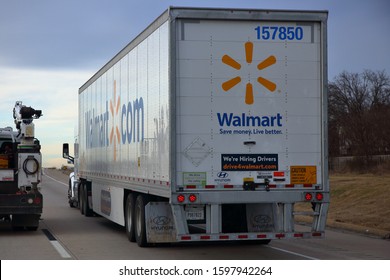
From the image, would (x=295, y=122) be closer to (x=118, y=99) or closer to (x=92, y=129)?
(x=118, y=99)

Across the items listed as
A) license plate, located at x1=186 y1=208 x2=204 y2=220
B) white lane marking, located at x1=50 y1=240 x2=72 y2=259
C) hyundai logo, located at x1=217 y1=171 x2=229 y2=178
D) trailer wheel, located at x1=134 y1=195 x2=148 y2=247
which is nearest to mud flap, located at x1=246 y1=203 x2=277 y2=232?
hyundai logo, located at x1=217 y1=171 x2=229 y2=178

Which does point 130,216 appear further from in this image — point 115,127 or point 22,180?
point 22,180

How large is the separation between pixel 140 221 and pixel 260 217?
2725 mm

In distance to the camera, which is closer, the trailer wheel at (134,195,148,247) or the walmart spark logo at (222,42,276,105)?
the walmart spark logo at (222,42,276,105)

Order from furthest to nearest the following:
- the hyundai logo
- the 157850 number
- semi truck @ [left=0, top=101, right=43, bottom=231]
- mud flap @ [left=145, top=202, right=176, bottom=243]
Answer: semi truck @ [left=0, top=101, right=43, bottom=231]
mud flap @ [left=145, top=202, right=176, bottom=243]
the 157850 number
the hyundai logo

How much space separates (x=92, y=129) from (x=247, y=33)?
10.6 meters

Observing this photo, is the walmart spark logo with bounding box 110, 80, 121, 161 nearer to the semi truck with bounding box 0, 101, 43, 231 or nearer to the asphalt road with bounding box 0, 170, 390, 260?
the semi truck with bounding box 0, 101, 43, 231

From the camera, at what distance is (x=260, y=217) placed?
14.3 meters

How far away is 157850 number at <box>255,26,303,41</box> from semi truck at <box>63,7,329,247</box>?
0.7 inches

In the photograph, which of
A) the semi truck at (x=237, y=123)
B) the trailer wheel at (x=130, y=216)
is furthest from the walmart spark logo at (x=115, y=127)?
the semi truck at (x=237, y=123)

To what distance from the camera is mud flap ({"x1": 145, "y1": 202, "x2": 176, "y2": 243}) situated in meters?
14.6

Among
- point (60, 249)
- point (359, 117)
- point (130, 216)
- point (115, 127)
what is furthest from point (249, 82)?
point (359, 117)

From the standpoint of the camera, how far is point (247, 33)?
13.6 meters

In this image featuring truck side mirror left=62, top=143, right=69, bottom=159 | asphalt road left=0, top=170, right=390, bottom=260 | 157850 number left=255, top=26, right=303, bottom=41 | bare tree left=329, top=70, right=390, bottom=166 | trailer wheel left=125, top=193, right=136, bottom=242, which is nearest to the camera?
157850 number left=255, top=26, right=303, bottom=41
